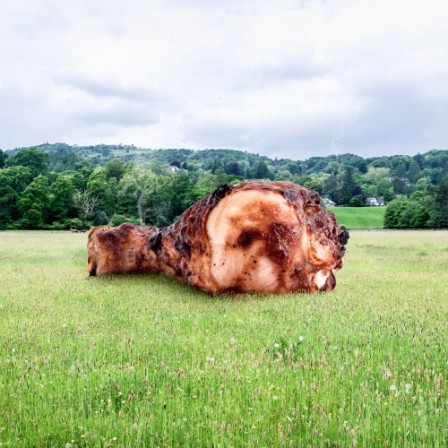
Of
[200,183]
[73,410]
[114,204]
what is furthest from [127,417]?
[200,183]

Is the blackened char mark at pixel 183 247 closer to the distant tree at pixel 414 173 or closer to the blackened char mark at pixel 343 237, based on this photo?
the blackened char mark at pixel 343 237

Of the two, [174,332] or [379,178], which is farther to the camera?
[379,178]

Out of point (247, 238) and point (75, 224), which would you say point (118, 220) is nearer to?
point (75, 224)

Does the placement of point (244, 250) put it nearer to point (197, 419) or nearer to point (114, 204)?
point (197, 419)

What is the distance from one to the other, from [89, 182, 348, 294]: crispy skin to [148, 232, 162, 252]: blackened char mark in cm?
126

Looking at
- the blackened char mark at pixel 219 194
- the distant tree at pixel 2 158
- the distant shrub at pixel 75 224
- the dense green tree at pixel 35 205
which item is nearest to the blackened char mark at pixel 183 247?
the blackened char mark at pixel 219 194

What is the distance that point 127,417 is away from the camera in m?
3.33

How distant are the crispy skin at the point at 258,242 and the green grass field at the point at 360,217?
9627 cm

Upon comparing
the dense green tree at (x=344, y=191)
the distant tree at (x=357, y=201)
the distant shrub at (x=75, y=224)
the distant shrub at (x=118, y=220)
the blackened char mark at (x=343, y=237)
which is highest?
the dense green tree at (x=344, y=191)

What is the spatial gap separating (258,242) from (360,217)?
4428 inches

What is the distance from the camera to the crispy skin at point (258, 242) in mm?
8609

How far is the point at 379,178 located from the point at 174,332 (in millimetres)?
190555

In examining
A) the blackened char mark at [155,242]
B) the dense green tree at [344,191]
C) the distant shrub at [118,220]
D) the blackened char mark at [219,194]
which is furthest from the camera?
the dense green tree at [344,191]

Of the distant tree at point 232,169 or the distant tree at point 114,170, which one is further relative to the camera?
the distant tree at point 232,169
